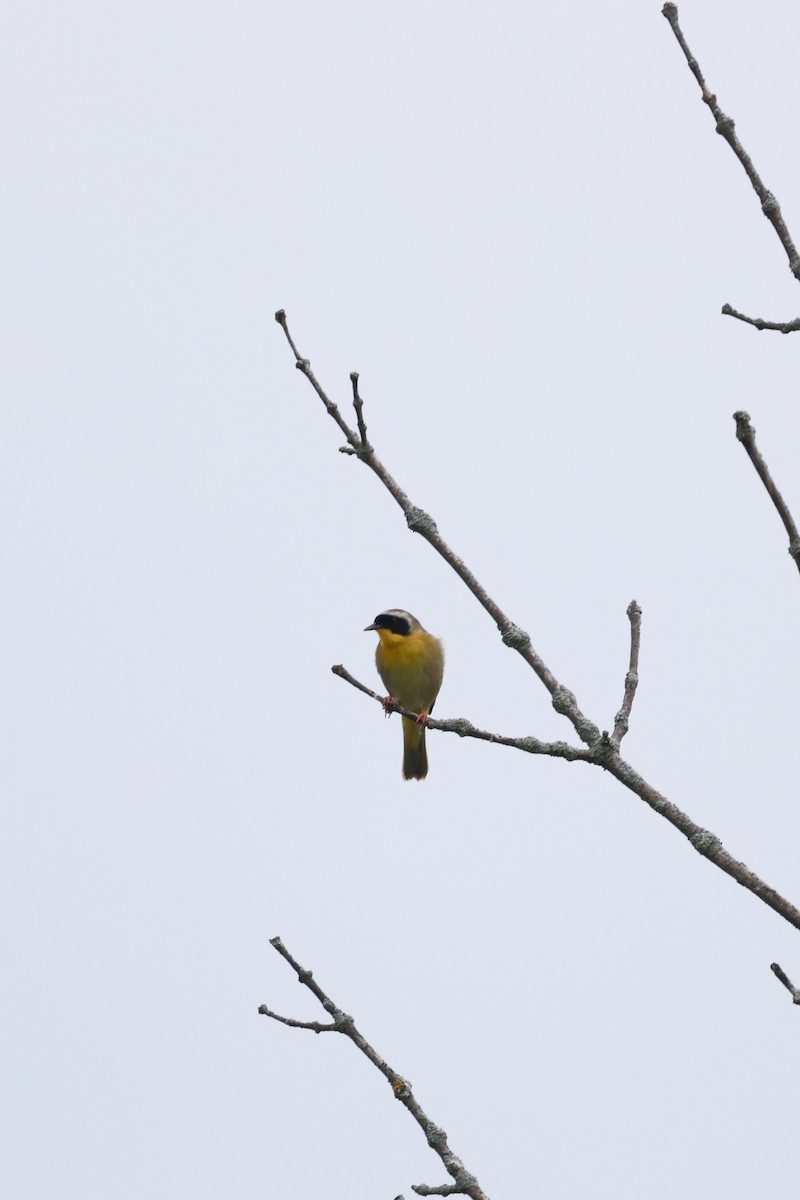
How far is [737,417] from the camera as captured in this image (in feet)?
9.28

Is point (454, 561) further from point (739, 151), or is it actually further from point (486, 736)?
point (739, 151)

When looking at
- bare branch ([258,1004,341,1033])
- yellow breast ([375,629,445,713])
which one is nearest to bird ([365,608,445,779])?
yellow breast ([375,629,445,713])

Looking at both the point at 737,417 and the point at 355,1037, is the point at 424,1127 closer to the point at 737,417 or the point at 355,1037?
the point at 355,1037

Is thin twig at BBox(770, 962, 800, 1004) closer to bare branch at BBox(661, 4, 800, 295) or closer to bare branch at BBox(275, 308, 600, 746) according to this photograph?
bare branch at BBox(275, 308, 600, 746)

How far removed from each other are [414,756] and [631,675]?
7370 mm

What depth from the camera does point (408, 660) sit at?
9.91m

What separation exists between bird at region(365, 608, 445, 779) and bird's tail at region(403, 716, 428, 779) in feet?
2.96

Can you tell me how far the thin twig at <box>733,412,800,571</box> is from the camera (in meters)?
2.83

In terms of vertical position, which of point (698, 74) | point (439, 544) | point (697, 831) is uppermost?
point (698, 74)

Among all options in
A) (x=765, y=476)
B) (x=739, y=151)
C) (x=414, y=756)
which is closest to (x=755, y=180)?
(x=739, y=151)

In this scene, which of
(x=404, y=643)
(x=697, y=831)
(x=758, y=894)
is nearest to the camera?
(x=758, y=894)

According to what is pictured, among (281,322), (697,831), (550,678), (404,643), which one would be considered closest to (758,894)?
(697,831)

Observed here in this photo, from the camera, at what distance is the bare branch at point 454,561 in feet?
12.1

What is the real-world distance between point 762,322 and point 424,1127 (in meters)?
2.40
